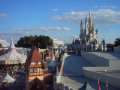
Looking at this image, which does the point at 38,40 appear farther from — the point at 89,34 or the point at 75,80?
the point at 75,80

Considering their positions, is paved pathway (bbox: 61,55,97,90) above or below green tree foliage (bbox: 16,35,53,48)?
below

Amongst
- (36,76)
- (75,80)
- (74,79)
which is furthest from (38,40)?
(75,80)

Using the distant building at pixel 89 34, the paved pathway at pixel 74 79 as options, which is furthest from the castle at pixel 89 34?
the paved pathway at pixel 74 79

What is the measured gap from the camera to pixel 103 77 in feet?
63.5

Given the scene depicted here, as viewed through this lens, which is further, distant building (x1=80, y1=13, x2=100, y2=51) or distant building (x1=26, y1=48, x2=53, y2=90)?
distant building (x1=80, y1=13, x2=100, y2=51)

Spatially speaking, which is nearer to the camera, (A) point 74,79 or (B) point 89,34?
(A) point 74,79

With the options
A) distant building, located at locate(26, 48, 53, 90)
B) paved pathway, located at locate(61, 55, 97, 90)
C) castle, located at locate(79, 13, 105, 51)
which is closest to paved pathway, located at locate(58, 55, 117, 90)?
paved pathway, located at locate(61, 55, 97, 90)

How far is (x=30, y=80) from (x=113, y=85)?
9.42 meters

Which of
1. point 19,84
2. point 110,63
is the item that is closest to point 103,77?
point 110,63

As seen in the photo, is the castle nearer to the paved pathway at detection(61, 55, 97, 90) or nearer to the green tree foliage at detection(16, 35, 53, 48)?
the green tree foliage at detection(16, 35, 53, 48)

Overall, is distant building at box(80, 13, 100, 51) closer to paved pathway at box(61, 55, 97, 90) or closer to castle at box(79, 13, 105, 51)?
castle at box(79, 13, 105, 51)

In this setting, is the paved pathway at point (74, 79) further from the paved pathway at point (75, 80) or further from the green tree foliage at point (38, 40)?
the green tree foliage at point (38, 40)

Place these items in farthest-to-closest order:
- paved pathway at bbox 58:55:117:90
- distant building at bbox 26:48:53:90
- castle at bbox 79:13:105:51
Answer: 1. castle at bbox 79:13:105:51
2. distant building at bbox 26:48:53:90
3. paved pathway at bbox 58:55:117:90

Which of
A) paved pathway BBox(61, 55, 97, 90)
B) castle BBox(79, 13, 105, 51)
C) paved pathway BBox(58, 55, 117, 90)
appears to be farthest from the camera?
castle BBox(79, 13, 105, 51)
